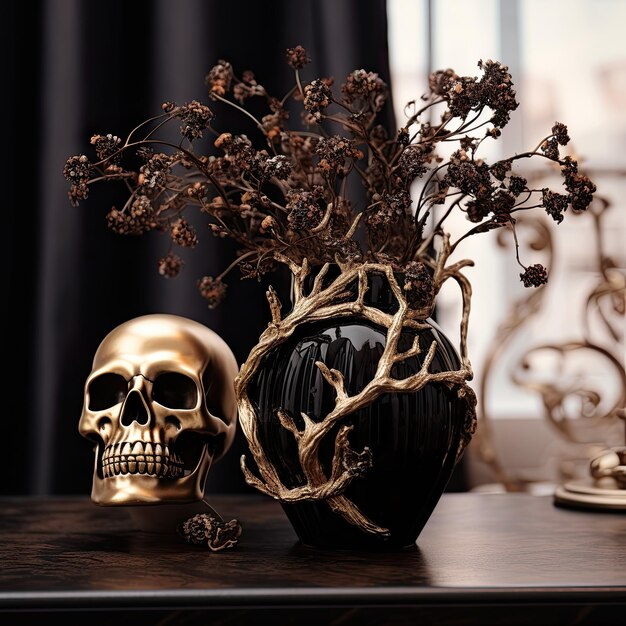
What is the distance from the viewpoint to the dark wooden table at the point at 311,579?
59 cm

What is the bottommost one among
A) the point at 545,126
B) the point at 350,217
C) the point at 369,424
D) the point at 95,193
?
the point at 369,424

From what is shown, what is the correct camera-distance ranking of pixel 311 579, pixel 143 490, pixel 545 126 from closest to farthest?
pixel 311 579, pixel 143 490, pixel 545 126

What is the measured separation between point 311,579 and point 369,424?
148mm

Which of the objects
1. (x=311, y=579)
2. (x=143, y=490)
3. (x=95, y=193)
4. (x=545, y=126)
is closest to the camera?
(x=311, y=579)

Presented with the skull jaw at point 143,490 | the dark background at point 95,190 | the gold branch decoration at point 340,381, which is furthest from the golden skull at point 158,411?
the dark background at point 95,190

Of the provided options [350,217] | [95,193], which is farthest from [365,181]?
[95,193]

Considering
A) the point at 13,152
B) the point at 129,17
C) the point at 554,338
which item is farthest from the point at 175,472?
the point at 554,338

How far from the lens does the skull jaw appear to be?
0.83 m

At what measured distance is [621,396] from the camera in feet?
5.11

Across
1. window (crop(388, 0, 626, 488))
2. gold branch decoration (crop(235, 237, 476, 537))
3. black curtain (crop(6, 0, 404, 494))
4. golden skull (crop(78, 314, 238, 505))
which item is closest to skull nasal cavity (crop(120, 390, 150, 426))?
golden skull (crop(78, 314, 238, 505))

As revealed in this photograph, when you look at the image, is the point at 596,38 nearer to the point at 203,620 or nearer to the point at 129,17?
the point at 129,17

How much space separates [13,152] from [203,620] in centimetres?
105

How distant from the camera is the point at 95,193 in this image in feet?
4.62

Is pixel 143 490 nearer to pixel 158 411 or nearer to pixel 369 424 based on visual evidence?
pixel 158 411
